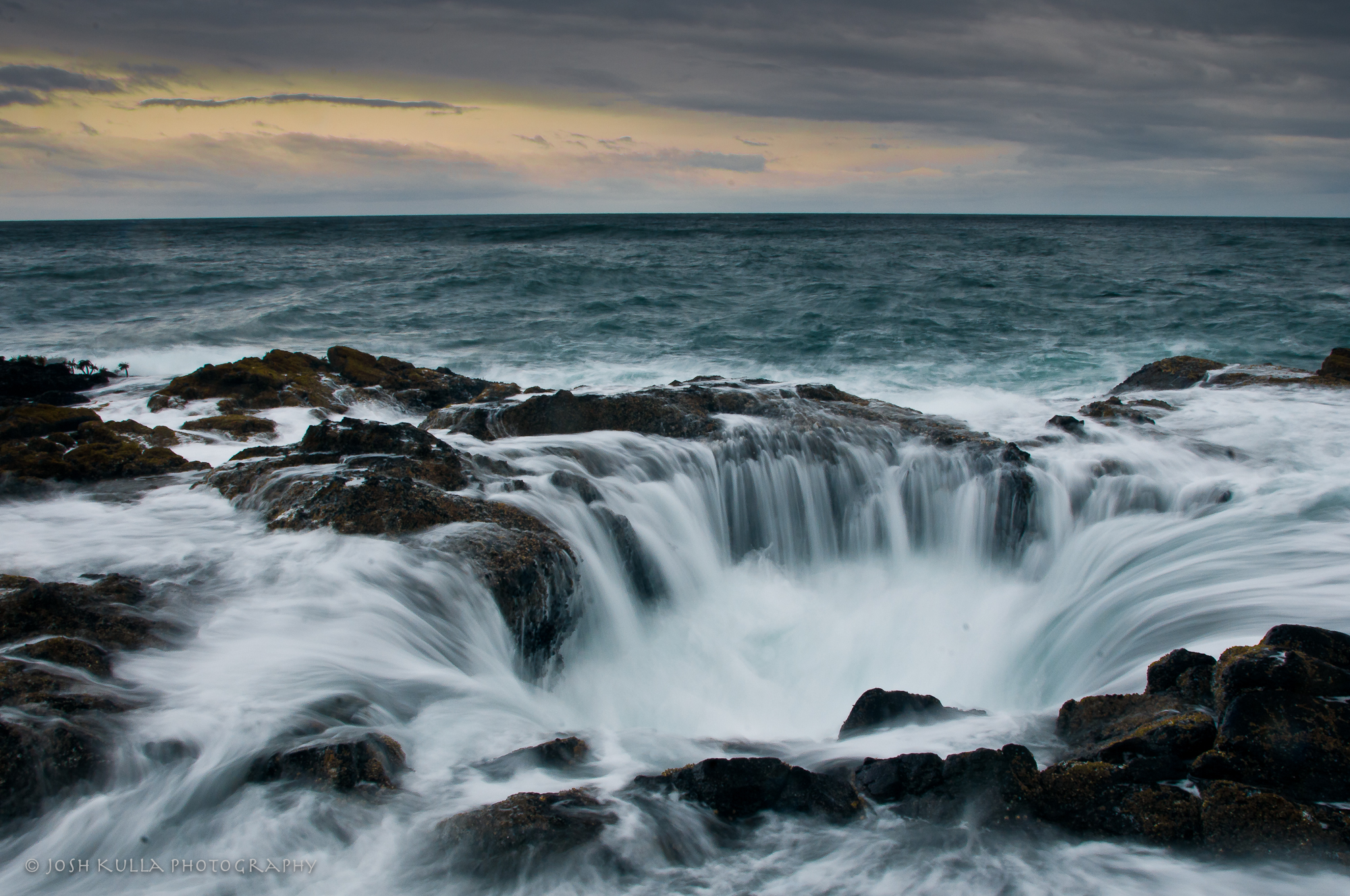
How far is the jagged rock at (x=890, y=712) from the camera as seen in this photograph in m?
4.32

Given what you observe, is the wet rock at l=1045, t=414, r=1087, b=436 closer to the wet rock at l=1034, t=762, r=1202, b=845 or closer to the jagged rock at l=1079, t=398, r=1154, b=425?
the jagged rock at l=1079, t=398, r=1154, b=425

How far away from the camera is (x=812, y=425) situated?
803 centimetres

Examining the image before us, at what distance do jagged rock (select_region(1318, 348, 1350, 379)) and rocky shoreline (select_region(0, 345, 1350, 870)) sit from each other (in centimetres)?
953

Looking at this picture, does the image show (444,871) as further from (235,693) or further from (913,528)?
(913,528)

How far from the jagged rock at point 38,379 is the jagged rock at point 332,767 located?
934cm

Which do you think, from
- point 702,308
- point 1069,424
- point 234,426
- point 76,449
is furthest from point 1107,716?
point 702,308

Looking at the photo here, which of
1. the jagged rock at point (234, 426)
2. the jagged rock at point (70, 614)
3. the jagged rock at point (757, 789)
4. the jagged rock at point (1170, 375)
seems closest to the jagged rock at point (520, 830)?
the jagged rock at point (757, 789)

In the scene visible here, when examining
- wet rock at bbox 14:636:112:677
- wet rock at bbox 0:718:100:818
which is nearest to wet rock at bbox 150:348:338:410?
wet rock at bbox 14:636:112:677

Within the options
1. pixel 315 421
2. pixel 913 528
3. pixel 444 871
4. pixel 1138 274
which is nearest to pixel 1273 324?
pixel 1138 274

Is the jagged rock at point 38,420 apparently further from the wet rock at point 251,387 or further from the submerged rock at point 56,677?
the submerged rock at point 56,677

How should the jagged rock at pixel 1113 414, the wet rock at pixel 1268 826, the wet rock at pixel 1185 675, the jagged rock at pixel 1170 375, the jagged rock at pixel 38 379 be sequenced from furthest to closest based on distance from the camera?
the jagged rock at pixel 1170 375 < the jagged rock at pixel 38 379 < the jagged rock at pixel 1113 414 < the wet rock at pixel 1185 675 < the wet rock at pixel 1268 826

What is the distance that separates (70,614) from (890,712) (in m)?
4.32

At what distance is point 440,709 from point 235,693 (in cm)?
98

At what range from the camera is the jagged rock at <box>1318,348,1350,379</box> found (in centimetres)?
1089
